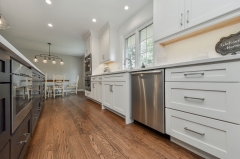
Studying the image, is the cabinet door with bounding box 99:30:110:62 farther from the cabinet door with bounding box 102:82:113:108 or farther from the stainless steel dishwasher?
the stainless steel dishwasher

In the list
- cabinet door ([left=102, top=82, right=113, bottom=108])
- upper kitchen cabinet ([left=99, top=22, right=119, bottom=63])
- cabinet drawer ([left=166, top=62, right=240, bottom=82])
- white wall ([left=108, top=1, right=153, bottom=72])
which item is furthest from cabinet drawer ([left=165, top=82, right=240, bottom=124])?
upper kitchen cabinet ([left=99, top=22, right=119, bottom=63])

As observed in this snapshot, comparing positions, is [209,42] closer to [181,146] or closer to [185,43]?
[185,43]

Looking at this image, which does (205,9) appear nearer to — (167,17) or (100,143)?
(167,17)

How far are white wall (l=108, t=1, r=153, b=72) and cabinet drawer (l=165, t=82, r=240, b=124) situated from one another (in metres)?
1.85

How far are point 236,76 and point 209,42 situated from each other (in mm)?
870

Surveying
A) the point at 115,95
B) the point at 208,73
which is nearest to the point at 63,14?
the point at 115,95

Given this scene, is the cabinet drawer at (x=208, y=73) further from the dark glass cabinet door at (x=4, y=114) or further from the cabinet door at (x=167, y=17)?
the dark glass cabinet door at (x=4, y=114)

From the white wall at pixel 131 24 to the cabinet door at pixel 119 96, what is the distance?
1232 millimetres

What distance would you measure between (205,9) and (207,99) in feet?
3.37

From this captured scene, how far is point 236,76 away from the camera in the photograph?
2.31 ft

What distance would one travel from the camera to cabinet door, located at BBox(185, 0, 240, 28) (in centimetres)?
96

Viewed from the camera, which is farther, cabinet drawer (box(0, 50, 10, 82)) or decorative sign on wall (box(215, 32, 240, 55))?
decorative sign on wall (box(215, 32, 240, 55))

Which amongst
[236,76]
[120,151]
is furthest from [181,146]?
[236,76]

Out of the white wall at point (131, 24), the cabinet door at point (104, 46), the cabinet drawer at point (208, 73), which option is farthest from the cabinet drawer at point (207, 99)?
the cabinet door at point (104, 46)
